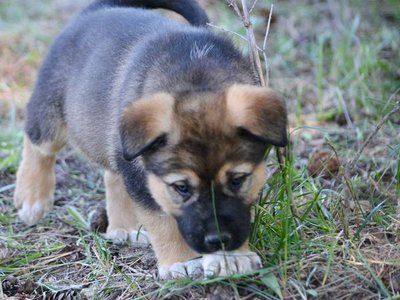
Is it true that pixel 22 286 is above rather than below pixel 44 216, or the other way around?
above

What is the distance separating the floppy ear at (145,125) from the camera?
3.39 meters

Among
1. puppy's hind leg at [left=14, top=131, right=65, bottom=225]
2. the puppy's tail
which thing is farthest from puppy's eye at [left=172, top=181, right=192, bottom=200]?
puppy's hind leg at [left=14, top=131, right=65, bottom=225]

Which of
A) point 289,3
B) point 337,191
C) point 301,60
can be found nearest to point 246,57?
point 337,191

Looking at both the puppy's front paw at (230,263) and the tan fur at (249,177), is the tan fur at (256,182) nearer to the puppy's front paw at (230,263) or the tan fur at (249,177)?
the tan fur at (249,177)

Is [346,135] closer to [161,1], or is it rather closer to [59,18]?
[161,1]

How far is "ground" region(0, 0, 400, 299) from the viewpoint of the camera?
3.51m

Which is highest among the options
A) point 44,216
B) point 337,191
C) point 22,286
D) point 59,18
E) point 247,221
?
point 247,221

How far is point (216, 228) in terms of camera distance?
3338 millimetres

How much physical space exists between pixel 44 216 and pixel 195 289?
76.2 inches

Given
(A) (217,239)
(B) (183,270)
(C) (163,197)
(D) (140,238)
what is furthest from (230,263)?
(D) (140,238)

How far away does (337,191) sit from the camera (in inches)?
175

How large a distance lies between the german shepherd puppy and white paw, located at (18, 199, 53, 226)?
0.04 ft

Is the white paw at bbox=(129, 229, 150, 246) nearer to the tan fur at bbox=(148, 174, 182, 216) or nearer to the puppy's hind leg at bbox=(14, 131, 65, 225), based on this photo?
the puppy's hind leg at bbox=(14, 131, 65, 225)

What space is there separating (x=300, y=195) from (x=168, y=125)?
3.08ft
